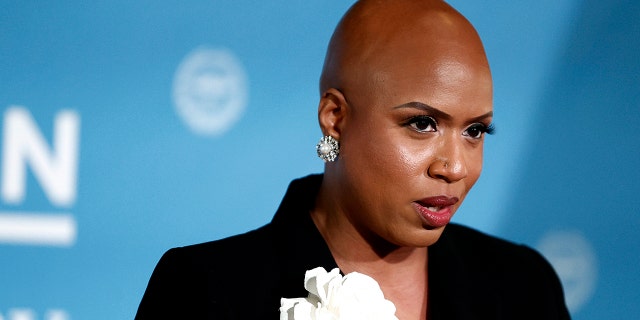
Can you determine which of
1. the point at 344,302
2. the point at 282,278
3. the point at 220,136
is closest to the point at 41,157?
the point at 220,136

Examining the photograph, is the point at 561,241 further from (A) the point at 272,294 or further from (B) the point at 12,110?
(B) the point at 12,110

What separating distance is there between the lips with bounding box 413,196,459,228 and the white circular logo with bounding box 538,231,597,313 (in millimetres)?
877

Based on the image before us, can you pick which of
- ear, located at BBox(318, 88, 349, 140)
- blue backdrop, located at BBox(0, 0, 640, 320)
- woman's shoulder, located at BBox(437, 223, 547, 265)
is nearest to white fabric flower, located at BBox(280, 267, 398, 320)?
ear, located at BBox(318, 88, 349, 140)

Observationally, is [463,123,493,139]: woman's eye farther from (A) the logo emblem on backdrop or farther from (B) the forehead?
(A) the logo emblem on backdrop

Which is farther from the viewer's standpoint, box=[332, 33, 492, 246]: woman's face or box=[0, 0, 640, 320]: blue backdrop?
box=[0, 0, 640, 320]: blue backdrop

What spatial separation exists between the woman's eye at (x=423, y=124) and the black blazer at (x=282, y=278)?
9.5 inches

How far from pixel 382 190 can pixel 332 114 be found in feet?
0.48

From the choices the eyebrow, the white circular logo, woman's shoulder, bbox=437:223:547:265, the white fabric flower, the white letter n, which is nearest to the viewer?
the white fabric flower

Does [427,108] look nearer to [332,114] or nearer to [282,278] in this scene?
[332,114]

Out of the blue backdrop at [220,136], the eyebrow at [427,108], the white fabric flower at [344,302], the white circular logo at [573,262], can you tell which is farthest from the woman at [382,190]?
the white circular logo at [573,262]

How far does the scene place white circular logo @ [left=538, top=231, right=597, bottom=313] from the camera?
2221mm

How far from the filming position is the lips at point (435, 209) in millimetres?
1395

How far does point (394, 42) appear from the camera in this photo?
141 centimetres

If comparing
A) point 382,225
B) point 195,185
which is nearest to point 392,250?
point 382,225
